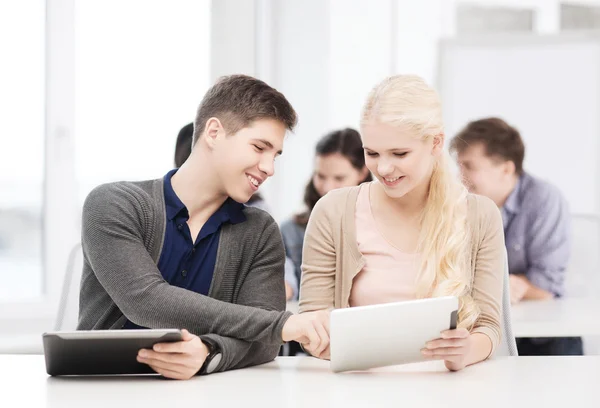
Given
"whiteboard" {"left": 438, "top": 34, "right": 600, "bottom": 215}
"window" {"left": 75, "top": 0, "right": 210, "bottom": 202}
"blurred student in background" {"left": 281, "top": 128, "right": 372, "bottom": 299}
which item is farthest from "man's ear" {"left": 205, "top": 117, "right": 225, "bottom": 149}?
"whiteboard" {"left": 438, "top": 34, "right": 600, "bottom": 215}

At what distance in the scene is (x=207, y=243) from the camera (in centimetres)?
190

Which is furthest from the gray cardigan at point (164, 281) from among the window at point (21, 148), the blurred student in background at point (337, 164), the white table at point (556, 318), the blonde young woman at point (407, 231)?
the window at point (21, 148)

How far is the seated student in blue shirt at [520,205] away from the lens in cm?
345

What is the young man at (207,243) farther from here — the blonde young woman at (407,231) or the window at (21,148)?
the window at (21,148)

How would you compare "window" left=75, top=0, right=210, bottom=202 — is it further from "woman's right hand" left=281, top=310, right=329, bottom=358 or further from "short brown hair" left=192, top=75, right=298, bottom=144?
"woman's right hand" left=281, top=310, right=329, bottom=358

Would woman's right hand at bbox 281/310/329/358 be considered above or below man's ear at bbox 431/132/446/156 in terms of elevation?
below

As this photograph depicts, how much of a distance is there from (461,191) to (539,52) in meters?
3.23

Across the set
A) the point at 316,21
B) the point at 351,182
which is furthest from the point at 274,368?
the point at 316,21

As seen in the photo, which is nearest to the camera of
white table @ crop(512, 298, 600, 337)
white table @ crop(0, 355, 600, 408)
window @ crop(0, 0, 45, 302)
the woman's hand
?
white table @ crop(0, 355, 600, 408)

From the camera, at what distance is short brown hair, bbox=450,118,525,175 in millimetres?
3457

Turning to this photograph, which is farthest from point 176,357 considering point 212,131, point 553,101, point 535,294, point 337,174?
point 553,101

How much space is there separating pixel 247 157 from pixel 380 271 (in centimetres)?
41

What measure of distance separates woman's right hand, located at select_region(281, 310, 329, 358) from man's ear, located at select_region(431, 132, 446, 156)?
1.65 feet

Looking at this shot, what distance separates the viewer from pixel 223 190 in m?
1.92
